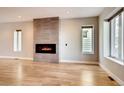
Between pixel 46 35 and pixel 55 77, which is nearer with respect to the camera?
pixel 55 77

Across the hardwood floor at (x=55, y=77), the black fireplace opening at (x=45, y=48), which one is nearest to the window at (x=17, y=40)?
the black fireplace opening at (x=45, y=48)

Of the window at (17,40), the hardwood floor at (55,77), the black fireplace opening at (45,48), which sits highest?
the window at (17,40)

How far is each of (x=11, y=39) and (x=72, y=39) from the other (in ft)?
15.2

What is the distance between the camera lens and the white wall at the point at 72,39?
848 centimetres

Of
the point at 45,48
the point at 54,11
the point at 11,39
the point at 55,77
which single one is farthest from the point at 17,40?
the point at 55,77

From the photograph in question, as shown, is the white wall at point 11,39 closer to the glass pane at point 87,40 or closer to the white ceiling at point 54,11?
the white ceiling at point 54,11

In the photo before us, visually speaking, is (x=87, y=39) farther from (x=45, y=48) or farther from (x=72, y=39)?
(x=45, y=48)

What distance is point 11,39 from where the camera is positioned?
10.9 m

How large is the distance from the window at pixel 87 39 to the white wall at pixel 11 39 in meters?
3.57

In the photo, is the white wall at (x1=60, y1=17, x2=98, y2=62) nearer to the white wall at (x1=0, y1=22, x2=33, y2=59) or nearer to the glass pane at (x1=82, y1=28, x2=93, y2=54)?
the glass pane at (x1=82, y1=28, x2=93, y2=54)

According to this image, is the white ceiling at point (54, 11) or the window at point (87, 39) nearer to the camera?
the white ceiling at point (54, 11)

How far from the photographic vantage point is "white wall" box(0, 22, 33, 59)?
400 inches
